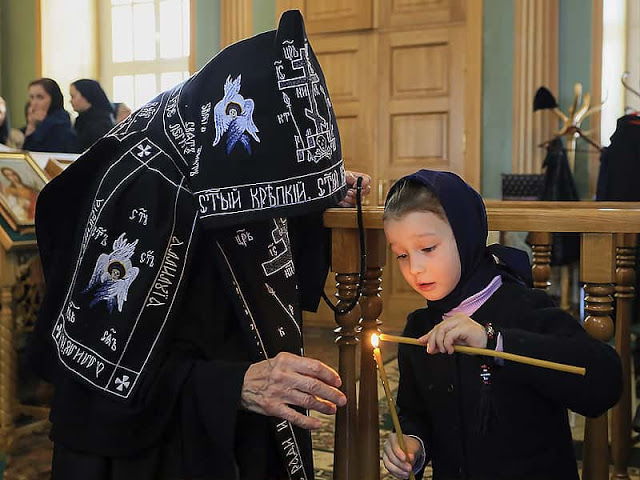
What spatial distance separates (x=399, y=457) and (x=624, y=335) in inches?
39.4

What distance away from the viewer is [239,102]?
1592 mm

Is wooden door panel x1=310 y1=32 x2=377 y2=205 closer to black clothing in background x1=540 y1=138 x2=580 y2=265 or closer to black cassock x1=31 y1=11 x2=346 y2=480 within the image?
black clothing in background x1=540 y1=138 x2=580 y2=265

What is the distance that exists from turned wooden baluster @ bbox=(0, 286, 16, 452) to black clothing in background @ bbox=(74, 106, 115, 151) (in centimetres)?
266

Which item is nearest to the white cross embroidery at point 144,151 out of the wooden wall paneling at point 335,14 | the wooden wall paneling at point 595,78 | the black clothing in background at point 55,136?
the black clothing in background at point 55,136

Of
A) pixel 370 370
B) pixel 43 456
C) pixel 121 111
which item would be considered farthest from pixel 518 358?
pixel 121 111

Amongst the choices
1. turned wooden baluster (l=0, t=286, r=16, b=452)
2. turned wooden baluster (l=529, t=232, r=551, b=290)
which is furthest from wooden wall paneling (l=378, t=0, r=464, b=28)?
turned wooden baluster (l=529, t=232, r=551, b=290)

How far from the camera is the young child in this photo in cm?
155

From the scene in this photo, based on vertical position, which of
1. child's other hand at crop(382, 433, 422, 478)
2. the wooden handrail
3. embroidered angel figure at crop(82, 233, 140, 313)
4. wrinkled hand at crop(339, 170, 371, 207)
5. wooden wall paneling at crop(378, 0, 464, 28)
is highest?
wooden wall paneling at crop(378, 0, 464, 28)

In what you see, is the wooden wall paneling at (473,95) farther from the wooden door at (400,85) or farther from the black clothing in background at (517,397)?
the black clothing in background at (517,397)

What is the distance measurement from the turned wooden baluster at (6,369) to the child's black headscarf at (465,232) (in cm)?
220

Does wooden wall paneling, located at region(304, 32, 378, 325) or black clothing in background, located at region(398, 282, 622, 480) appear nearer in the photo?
black clothing in background, located at region(398, 282, 622, 480)

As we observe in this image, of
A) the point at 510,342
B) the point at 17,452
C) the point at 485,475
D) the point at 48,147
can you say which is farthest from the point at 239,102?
the point at 48,147

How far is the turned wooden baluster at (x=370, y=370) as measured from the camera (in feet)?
6.04

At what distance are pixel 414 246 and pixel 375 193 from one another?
5.34 metres
